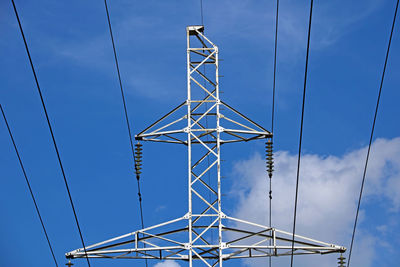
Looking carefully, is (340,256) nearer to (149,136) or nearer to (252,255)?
(252,255)

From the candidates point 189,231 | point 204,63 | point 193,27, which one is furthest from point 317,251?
point 193,27

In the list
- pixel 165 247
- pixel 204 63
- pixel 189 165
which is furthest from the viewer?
pixel 204 63

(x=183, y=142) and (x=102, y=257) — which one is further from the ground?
(x=183, y=142)

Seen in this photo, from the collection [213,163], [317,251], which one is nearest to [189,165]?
[213,163]

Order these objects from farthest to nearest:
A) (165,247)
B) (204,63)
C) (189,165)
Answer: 1. (204,63)
2. (189,165)
3. (165,247)

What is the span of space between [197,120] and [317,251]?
636 centimetres

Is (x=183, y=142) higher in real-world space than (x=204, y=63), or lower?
lower

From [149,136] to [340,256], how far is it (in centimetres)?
798

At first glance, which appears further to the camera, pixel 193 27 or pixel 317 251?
pixel 193 27

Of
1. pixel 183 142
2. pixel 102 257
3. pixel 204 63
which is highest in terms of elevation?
pixel 204 63

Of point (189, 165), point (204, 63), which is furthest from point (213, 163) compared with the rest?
point (204, 63)

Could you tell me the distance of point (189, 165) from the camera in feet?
83.8

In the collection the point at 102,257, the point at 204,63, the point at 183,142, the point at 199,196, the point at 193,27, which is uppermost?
the point at 193,27

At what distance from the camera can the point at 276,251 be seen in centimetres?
2414
